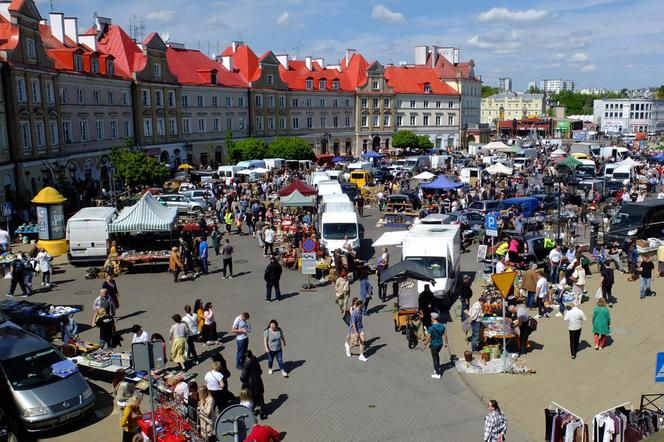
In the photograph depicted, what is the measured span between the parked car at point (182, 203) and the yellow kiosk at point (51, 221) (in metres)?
9.87

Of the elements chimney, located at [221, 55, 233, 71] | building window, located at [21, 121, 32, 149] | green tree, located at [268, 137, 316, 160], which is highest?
chimney, located at [221, 55, 233, 71]

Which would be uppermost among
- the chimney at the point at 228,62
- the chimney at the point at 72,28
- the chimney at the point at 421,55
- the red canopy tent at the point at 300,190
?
the chimney at the point at 421,55

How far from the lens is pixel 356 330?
15938mm

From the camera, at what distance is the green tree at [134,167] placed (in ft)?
141

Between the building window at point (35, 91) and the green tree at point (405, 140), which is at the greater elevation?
the building window at point (35, 91)

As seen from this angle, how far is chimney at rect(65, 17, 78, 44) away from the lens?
48969 mm

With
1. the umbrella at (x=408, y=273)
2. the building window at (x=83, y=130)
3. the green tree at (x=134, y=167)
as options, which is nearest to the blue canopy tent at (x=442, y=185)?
the green tree at (x=134, y=167)

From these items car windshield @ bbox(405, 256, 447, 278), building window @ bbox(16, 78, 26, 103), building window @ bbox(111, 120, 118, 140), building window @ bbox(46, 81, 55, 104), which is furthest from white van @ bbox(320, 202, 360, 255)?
building window @ bbox(111, 120, 118, 140)

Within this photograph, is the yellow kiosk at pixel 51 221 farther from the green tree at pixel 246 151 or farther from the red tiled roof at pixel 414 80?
the red tiled roof at pixel 414 80

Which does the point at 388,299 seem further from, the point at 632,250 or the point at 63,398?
the point at 63,398

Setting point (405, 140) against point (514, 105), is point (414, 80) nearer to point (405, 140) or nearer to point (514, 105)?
point (405, 140)

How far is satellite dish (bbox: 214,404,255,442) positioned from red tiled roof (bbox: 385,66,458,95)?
80.8m

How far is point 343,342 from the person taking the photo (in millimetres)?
17062

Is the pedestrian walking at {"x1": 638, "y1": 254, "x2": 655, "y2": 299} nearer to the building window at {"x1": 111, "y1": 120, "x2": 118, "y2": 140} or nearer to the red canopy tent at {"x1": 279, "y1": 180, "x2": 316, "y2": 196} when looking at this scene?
the red canopy tent at {"x1": 279, "y1": 180, "x2": 316, "y2": 196}
